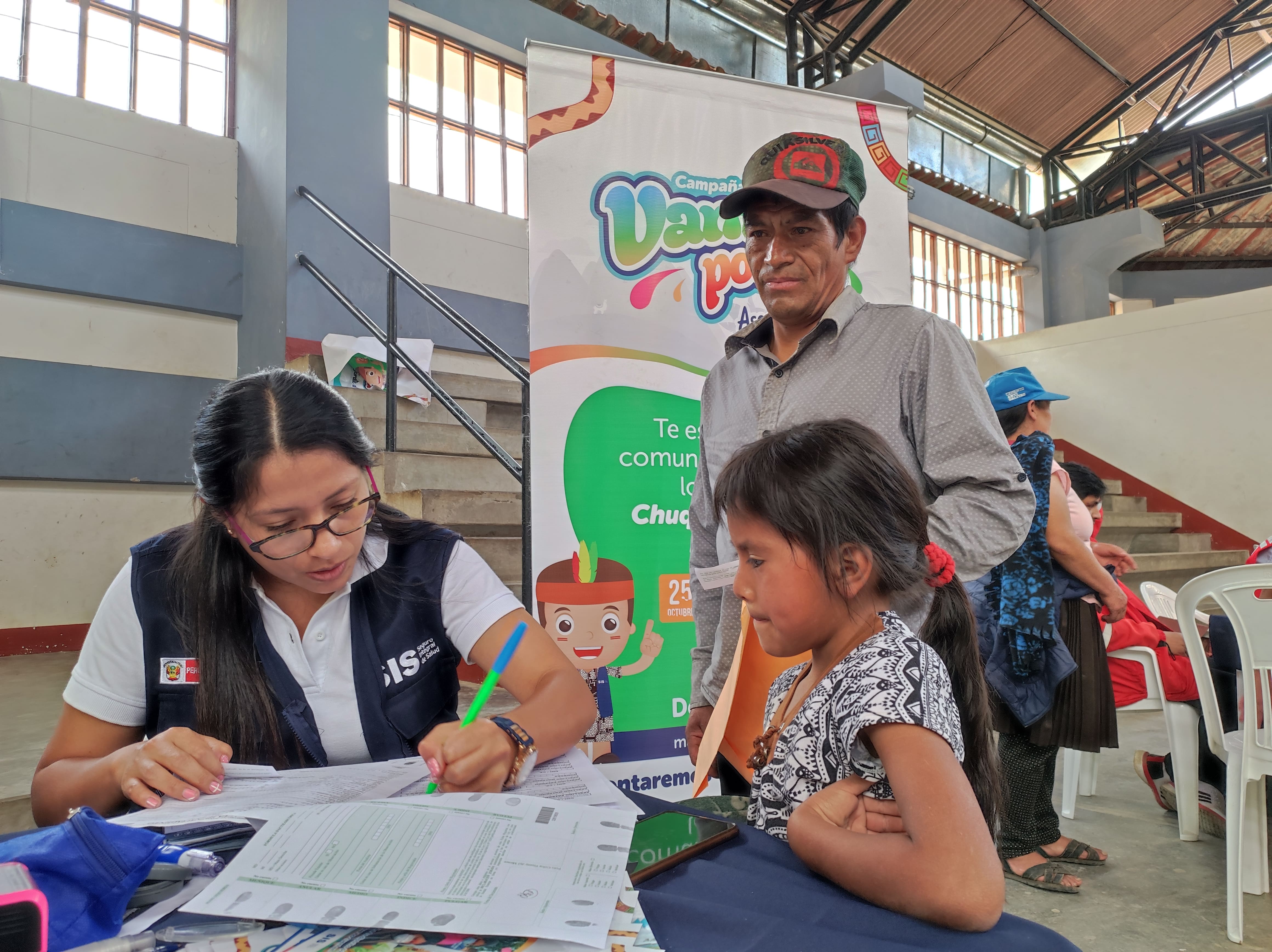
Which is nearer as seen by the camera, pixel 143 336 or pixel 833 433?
pixel 833 433

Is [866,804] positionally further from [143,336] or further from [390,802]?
[143,336]

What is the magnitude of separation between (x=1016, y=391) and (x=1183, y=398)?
18.7 ft

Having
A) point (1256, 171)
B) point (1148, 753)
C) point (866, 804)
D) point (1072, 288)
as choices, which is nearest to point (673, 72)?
point (866, 804)

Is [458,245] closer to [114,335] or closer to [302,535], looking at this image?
[114,335]

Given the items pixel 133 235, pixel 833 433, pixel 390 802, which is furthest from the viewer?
pixel 133 235

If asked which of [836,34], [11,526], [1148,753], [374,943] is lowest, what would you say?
[1148,753]

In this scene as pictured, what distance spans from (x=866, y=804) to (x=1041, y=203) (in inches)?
432

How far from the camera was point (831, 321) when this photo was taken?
1234 millimetres

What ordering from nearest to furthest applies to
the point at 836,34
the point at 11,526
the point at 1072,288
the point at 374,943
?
the point at 374,943, the point at 11,526, the point at 836,34, the point at 1072,288

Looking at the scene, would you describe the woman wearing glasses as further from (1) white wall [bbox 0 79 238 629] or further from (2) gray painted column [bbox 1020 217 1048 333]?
(2) gray painted column [bbox 1020 217 1048 333]

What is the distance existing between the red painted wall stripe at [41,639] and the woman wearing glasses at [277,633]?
131 inches

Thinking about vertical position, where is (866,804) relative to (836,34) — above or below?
below

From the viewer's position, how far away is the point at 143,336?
421 centimetres

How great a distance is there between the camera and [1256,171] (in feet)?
28.6
